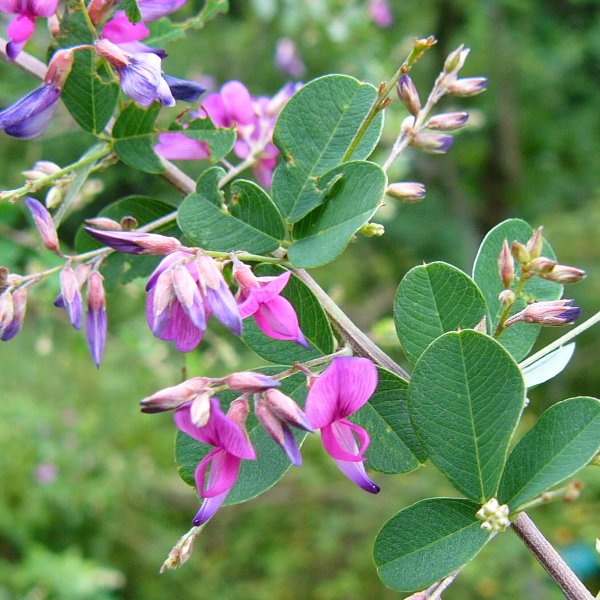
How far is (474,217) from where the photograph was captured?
20.0 feet

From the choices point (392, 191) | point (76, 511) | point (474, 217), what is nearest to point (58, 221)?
point (392, 191)

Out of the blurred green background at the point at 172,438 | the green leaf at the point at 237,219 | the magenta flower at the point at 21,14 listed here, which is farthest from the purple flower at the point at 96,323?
the blurred green background at the point at 172,438

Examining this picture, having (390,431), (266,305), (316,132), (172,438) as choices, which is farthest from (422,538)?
(172,438)

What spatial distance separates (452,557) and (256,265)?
0.24 meters

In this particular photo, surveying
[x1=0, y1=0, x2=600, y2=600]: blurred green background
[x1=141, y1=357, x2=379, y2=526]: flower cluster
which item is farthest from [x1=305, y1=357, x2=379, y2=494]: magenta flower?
[x1=0, y1=0, x2=600, y2=600]: blurred green background

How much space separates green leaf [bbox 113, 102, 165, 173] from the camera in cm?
61

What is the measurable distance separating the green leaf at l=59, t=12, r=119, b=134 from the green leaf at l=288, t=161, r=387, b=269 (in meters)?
0.19

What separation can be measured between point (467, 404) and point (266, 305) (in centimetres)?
14

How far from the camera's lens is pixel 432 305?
1.68 ft

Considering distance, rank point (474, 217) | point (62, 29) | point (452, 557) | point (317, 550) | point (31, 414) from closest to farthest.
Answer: point (452, 557)
point (62, 29)
point (31, 414)
point (317, 550)
point (474, 217)

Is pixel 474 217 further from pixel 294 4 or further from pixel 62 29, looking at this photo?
pixel 62 29

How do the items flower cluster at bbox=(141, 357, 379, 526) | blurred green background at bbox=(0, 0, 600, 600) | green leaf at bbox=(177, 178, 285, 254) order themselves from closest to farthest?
Result: flower cluster at bbox=(141, 357, 379, 526) < green leaf at bbox=(177, 178, 285, 254) < blurred green background at bbox=(0, 0, 600, 600)

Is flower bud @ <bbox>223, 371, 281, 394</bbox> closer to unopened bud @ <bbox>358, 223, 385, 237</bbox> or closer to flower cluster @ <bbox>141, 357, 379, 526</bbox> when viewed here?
flower cluster @ <bbox>141, 357, 379, 526</bbox>

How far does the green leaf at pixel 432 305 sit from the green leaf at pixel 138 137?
24 centimetres
